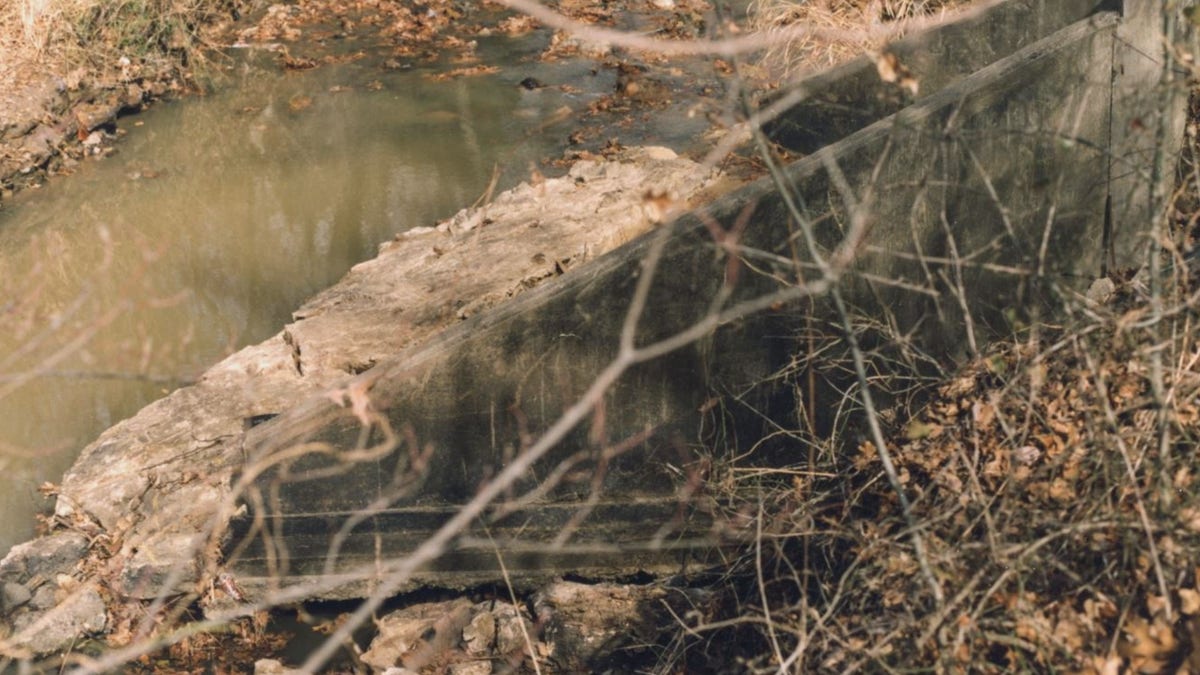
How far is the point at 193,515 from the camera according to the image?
6.09 meters

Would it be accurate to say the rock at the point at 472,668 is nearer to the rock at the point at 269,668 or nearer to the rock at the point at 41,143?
the rock at the point at 269,668

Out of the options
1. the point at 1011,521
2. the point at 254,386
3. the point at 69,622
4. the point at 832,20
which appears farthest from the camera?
the point at 832,20

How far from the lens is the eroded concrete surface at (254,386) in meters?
5.96

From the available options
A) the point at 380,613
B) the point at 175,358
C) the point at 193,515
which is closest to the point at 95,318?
Answer: the point at 175,358

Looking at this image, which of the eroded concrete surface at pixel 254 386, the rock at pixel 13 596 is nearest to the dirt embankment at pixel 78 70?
the eroded concrete surface at pixel 254 386

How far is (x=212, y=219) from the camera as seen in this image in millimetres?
9773

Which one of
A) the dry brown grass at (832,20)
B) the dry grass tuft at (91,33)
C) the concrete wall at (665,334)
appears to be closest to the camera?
the concrete wall at (665,334)

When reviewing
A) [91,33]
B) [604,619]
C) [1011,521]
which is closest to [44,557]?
[604,619]

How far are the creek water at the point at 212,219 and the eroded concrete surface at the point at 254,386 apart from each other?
582 mm

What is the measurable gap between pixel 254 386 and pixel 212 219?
3310 mm

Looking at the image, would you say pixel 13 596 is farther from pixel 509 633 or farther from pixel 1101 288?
pixel 1101 288

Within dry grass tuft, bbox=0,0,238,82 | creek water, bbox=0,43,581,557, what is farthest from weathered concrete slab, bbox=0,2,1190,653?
dry grass tuft, bbox=0,0,238,82

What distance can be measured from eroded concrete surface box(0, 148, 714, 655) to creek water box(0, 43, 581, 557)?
0.58 metres

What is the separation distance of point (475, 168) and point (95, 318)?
2.83 meters
